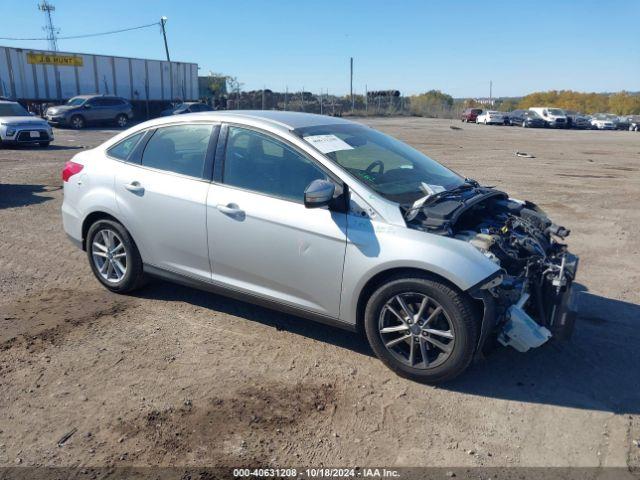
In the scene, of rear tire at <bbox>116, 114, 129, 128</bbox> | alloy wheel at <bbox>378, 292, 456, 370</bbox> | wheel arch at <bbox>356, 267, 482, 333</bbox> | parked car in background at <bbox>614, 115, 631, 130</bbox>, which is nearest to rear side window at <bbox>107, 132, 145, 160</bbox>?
wheel arch at <bbox>356, 267, 482, 333</bbox>

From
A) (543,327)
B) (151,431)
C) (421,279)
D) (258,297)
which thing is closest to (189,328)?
(258,297)

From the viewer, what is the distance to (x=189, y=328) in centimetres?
455

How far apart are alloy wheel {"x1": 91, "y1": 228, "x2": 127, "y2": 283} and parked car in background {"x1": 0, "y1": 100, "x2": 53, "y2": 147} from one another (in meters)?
14.6

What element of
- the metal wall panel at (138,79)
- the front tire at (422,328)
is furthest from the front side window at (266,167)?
the metal wall panel at (138,79)

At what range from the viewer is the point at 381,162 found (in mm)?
4559

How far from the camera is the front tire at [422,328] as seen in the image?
3.48 meters

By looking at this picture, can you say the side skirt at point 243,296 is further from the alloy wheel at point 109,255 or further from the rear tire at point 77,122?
the rear tire at point 77,122

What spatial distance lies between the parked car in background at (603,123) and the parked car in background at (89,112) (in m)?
37.1

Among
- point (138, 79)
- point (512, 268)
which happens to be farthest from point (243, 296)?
point (138, 79)

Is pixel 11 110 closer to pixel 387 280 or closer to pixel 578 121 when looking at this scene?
pixel 387 280

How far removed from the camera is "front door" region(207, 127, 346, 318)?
12.7 feet

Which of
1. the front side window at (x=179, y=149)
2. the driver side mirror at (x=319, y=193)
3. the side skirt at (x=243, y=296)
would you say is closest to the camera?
the driver side mirror at (x=319, y=193)

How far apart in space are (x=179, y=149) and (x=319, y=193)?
1616 millimetres

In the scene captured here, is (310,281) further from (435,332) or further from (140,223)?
(140,223)
